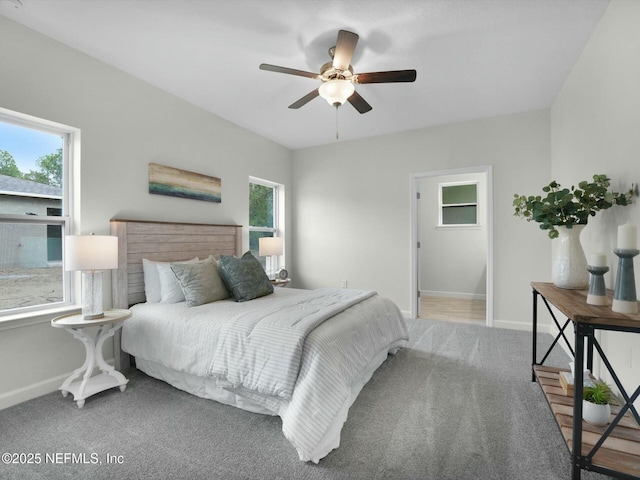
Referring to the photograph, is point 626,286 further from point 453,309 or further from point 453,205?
point 453,205

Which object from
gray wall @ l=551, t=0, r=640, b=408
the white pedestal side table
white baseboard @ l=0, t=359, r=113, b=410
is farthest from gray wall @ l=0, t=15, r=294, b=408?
gray wall @ l=551, t=0, r=640, b=408

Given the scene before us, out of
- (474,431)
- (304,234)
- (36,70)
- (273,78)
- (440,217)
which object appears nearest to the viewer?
(474,431)

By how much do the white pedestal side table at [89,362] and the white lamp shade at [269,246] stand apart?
204cm

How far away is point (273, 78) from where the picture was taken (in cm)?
306

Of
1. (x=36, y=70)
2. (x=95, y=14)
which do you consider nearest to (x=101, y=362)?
(x=36, y=70)

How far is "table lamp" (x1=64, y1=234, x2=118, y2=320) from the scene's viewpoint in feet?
7.45

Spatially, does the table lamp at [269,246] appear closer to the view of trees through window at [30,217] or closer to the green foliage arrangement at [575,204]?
the view of trees through window at [30,217]

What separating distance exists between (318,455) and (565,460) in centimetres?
130

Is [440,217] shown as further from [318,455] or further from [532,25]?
[318,455]

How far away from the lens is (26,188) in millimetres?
2457

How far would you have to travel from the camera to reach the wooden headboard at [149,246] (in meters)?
2.85

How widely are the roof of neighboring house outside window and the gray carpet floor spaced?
5.14 feet

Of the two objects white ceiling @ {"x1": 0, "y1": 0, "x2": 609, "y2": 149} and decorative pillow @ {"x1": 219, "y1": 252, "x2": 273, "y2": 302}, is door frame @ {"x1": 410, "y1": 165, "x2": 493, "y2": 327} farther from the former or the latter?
decorative pillow @ {"x1": 219, "y1": 252, "x2": 273, "y2": 302}

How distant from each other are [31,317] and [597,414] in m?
3.72
